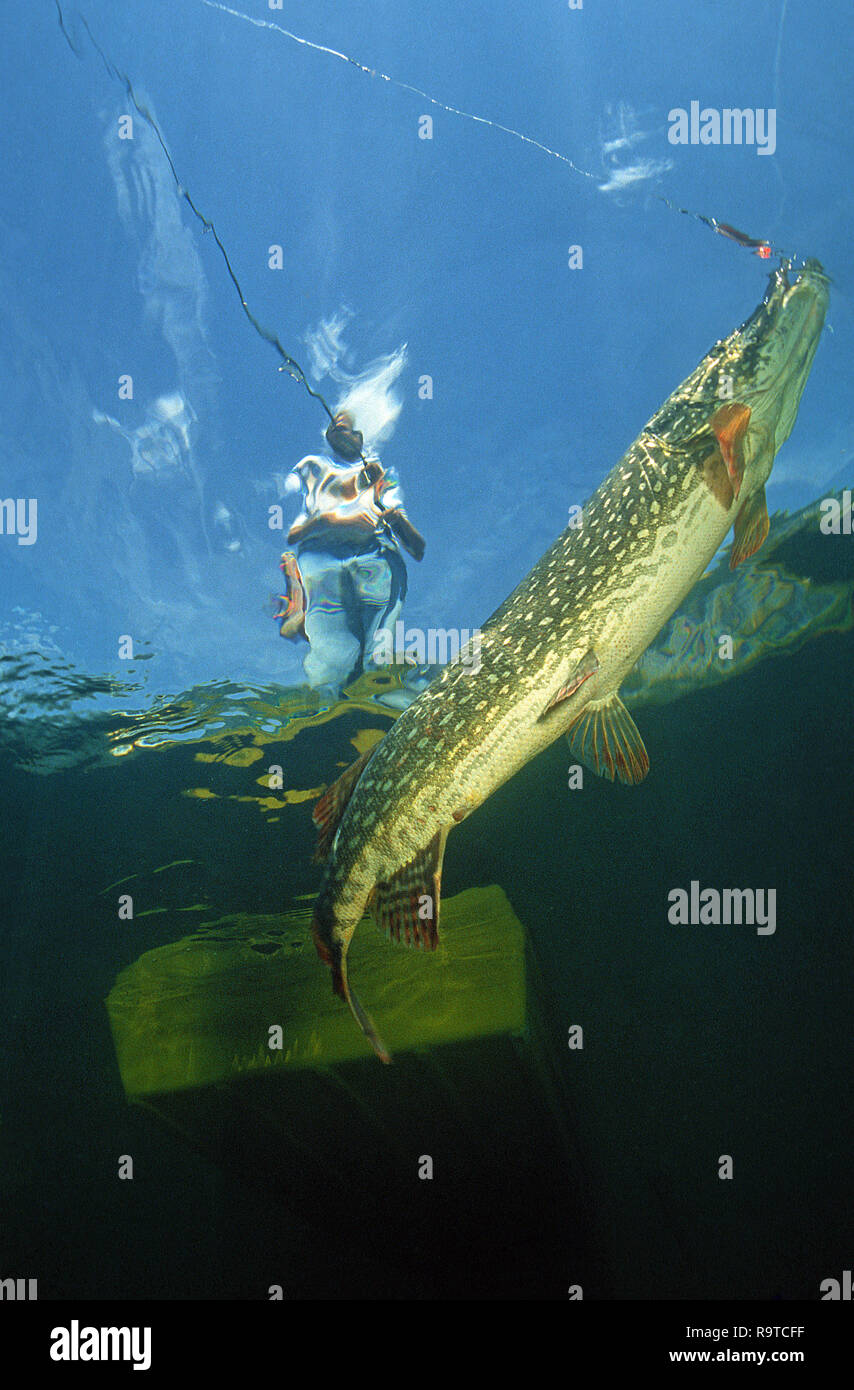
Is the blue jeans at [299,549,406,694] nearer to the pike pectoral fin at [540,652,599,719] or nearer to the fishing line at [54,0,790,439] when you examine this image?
the fishing line at [54,0,790,439]

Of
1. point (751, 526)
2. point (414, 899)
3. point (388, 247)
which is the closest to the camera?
point (414, 899)

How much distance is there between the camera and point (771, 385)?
4047 mm

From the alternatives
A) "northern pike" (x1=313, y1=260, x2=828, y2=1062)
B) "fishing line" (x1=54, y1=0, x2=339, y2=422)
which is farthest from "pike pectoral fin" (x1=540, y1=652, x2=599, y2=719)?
"fishing line" (x1=54, y1=0, x2=339, y2=422)

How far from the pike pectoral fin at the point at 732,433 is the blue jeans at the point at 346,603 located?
4.00m

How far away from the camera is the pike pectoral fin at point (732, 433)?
3736mm

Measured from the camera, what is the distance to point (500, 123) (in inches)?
203

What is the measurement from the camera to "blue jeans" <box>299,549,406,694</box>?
7102 millimetres

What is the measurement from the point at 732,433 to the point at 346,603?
15.7 feet
